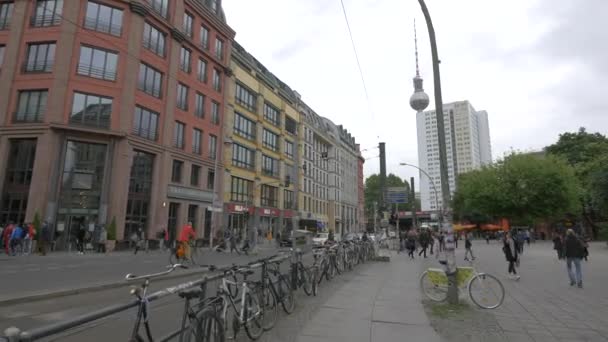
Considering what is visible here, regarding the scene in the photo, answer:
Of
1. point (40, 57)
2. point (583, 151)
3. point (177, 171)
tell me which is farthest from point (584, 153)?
point (40, 57)

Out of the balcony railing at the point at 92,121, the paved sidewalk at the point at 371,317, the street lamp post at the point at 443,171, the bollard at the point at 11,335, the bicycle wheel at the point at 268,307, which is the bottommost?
the paved sidewalk at the point at 371,317

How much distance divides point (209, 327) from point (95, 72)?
86.6 ft

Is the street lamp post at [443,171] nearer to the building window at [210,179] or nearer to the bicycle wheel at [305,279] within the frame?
the bicycle wheel at [305,279]

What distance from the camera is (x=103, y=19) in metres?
26.2

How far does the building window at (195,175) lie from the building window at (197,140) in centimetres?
143

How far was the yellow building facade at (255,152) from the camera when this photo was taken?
1524 inches

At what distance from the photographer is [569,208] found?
4519 cm

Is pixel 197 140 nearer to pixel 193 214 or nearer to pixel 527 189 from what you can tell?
pixel 193 214

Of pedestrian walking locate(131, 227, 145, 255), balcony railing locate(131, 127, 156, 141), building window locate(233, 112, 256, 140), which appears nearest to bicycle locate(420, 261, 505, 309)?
pedestrian walking locate(131, 227, 145, 255)

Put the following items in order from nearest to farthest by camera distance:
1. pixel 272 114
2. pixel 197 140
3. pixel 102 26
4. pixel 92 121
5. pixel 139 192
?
pixel 92 121 → pixel 102 26 → pixel 139 192 → pixel 197 140 → pixel 272 114

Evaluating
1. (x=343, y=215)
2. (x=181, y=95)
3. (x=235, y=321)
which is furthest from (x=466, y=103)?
(x=343, y=215)

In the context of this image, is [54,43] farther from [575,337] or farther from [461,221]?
[461,221]

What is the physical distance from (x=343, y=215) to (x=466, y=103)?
167 feet

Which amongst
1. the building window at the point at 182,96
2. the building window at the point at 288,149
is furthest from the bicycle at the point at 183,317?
the building window at the point at 288,149
